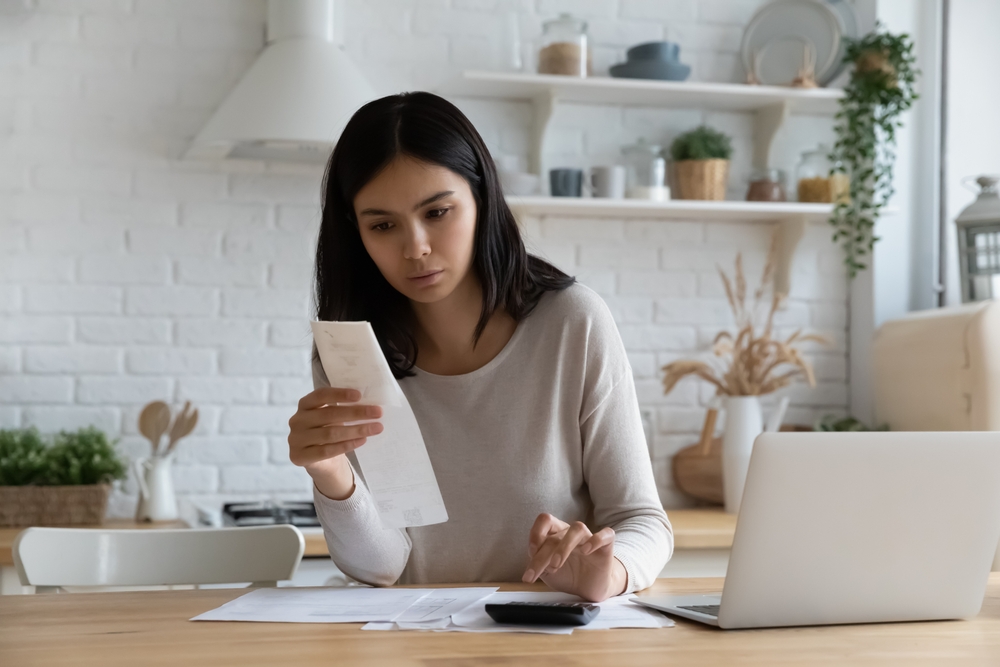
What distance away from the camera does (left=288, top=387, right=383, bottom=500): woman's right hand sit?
120cm

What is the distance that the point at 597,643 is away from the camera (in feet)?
3.27

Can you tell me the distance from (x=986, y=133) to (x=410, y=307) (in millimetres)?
2205

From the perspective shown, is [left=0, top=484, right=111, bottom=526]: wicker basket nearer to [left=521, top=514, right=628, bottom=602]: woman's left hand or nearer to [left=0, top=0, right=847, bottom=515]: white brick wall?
[left=0, top=0, right=847, bottom=515]: white brick wall

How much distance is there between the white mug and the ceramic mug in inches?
1.8

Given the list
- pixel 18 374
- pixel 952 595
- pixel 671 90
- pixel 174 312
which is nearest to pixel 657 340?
pixel 671 90

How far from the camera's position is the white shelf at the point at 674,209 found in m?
2.88

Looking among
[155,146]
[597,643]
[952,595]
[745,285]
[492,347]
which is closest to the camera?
[597,643]

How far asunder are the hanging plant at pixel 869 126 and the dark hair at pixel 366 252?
1.61 meters

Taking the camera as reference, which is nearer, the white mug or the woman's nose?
the woman's nose

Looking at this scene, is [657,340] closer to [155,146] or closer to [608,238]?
[608,238]

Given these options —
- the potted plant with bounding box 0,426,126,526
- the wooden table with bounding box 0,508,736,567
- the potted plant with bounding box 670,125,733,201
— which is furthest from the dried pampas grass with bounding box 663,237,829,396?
the potted plant with bounding box 0,426,126,526

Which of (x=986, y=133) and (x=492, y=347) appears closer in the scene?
(x=492, y=347)

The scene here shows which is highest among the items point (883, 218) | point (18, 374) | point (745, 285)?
point (883, 218)

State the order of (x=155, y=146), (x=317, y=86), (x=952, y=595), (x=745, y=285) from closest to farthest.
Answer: (x=952, y=595) → (x=317, y=86) → (x=155, y=146) → (x=745, y=285)
